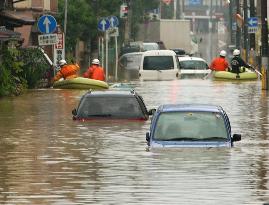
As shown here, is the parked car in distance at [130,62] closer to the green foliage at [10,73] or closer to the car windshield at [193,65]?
the car windshield at [193,65]

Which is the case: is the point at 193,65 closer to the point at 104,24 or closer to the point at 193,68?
the point at 193,68

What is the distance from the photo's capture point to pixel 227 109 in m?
36.0

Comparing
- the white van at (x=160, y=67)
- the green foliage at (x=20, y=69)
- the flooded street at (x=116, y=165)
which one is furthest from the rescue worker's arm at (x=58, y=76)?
the flooded street at (x=116, y=165)

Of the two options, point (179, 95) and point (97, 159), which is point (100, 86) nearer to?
point (179, 95)

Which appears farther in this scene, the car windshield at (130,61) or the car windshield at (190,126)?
the car windshield at (130,61)

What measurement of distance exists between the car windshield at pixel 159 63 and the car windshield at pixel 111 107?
997 inches

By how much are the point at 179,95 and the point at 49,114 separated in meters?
8.84

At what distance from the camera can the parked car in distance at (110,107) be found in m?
30.0

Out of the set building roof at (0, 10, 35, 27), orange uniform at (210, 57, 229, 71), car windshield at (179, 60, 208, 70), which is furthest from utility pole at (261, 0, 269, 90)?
car windshield at (179, 60, 208, 70)

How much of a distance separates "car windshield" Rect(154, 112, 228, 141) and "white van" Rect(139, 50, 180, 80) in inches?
1322

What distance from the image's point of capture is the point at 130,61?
80.2 m

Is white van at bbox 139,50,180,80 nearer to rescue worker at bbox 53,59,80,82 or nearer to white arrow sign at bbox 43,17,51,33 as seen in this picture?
rescue worker at bbox 53,59,80,82

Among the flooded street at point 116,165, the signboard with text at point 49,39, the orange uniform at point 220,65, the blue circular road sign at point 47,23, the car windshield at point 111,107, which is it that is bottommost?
the flooded street at point 116,165

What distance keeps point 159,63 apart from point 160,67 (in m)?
0.19
